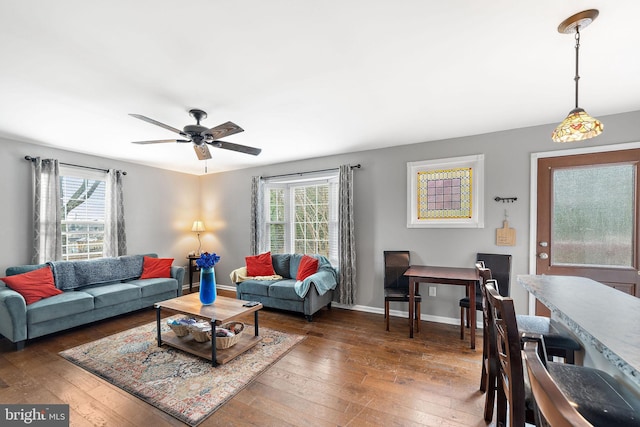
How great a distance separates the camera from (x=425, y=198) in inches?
148

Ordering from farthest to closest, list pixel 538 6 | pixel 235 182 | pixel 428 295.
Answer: pixel 235 182 → pixel 428 295 → pixel 538 6

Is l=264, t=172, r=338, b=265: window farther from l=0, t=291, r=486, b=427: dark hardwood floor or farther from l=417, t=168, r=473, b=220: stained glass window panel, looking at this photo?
l=0, t=291, r=486, b=427: dark hardwood floor

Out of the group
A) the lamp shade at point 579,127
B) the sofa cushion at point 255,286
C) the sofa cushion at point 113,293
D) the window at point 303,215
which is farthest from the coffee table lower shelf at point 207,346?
the lamp shade at point 579,127

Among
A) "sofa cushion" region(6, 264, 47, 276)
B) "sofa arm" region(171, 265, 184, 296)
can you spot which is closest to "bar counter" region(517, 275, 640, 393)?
"sofa arm" region(171, 265, 184, 296)

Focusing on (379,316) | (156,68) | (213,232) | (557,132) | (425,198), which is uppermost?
(156,68)

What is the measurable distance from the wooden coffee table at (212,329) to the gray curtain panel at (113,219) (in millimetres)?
2209

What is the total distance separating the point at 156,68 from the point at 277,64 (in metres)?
0.90

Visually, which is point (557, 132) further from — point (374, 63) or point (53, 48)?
point (53, 48)

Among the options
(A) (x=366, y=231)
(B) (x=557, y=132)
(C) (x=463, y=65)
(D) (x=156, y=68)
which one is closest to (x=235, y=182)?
(A) (x=366, y=231)

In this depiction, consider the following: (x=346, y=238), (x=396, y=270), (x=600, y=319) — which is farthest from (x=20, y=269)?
(x=600, y=319)

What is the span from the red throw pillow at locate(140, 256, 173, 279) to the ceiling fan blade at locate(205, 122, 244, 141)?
114 inches

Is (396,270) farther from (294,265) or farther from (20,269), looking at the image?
(20,269)

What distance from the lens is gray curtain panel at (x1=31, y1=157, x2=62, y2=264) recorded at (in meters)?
3.64

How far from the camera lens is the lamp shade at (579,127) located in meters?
1.50
